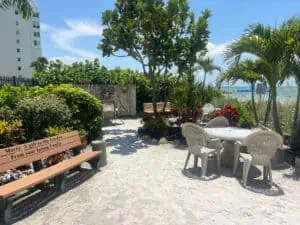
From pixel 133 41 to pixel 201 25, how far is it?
2.24 meters

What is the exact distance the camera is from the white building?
151 ft

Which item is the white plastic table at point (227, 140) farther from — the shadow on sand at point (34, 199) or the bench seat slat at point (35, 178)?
the shadow on sand at point (34, 199)

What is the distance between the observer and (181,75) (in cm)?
970

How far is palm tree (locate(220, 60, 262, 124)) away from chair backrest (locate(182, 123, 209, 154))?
3569mm

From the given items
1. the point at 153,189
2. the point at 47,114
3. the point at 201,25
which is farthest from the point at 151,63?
the point at 153,189

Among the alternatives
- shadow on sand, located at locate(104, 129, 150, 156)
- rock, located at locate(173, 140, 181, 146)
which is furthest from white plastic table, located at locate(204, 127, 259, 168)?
shadow on sand, located at locate(104, 129, 150, 156)

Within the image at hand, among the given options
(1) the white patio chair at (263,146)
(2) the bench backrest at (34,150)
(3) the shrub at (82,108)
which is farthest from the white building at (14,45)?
(1) the white patio chair at (263,146)

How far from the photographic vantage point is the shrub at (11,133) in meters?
5.38

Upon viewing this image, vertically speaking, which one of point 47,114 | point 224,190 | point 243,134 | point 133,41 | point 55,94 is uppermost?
point 133,41

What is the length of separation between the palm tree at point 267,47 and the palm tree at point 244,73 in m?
1.32

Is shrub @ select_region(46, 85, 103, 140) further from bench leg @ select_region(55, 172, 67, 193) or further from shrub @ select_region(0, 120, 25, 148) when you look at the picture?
bench leg @ select_region(55, 172, 67, 193)

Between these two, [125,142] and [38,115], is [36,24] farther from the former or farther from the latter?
[38,115]

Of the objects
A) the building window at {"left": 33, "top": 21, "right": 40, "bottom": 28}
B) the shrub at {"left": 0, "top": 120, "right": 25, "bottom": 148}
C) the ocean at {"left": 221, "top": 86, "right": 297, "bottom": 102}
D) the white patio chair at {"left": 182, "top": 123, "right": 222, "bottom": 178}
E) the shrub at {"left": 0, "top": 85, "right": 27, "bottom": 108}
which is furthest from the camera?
the building window at {"left": 33, "top": 21, "right": 40, "bottom": 28}

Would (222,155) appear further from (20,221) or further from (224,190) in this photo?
(20,221)
